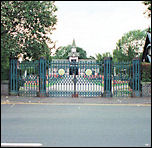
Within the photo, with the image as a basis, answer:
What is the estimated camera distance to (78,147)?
16.0 feet

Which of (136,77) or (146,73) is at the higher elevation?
(146,73)

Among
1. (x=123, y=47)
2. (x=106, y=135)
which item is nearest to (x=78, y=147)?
(x=106, y=135)

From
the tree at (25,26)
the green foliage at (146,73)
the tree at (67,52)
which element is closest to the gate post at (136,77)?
the green foliage at (146,73)

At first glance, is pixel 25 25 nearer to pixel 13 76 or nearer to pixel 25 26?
pixel 25 26

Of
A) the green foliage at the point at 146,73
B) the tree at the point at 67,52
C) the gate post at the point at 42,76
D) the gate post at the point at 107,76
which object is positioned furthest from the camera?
the tree at the point at 67,52

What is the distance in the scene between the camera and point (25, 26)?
15.4m

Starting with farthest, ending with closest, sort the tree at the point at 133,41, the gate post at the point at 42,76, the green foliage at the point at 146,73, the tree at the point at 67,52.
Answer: the tree at the point at 67,52 → the tree at the point at 133,41 → the green foliage at the point at 146,73 → the gate post at the point at 42,76

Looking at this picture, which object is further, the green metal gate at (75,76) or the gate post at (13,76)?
the gate post at (13,76)

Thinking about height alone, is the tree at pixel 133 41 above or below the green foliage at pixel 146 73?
above

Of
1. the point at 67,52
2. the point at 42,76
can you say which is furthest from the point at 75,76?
the point at 67,52

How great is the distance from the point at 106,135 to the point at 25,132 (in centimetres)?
236

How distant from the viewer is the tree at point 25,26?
47.2 feet

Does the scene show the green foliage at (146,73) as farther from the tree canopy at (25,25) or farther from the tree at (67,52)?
the tree at (67,52)

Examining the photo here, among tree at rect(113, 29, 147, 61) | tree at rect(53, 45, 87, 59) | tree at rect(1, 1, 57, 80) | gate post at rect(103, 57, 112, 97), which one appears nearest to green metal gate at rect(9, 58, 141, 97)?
gate post at rect(103, 57, 112, 97)
